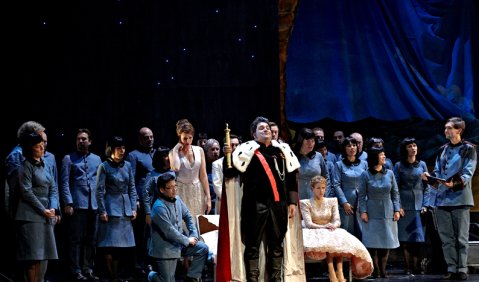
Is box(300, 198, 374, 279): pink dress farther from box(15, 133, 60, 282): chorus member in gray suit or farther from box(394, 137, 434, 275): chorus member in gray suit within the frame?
box(15, 133, 60, 282): chorus member in gray suit

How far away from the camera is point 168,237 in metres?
7.56

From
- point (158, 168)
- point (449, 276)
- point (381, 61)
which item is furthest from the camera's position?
point (381, 61)

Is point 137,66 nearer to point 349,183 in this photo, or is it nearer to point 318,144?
A: point 318,144

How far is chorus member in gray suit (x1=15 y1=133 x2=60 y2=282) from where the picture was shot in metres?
7.57

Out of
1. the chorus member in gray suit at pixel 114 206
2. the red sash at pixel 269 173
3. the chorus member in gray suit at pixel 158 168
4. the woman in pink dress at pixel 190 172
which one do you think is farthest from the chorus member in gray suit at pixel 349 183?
the chorus member in gray suit at pixel 114 206

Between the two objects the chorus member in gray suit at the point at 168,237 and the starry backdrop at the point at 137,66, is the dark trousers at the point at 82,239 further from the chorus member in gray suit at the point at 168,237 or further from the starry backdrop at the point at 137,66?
the chorus member in gray suit at the point at 168,237

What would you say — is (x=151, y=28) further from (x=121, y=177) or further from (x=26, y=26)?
(x=121, y=177)

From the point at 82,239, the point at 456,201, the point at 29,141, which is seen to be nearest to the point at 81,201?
the point at 82,239

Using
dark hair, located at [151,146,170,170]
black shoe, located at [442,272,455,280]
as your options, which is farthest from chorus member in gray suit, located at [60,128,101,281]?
black shoe, located at [442,272,455,280]

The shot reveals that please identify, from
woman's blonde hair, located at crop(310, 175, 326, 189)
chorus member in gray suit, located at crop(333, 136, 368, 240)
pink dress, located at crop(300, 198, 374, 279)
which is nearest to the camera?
pink dress, located at crop(300, 198, 374, 279)

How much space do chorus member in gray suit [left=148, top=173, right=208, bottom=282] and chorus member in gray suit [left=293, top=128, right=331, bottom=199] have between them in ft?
5.69

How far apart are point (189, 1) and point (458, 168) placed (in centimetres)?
373

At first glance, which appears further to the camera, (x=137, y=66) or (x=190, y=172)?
(x=137, y=66)

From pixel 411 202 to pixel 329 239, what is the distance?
184 cm
